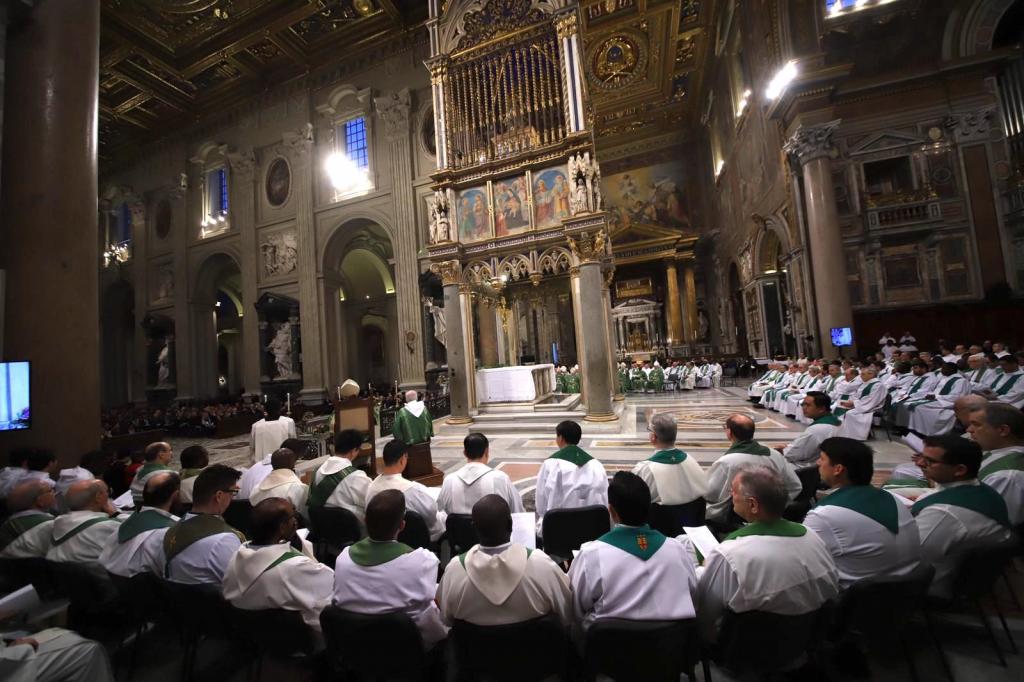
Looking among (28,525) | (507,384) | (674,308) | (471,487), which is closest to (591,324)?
(507,384)

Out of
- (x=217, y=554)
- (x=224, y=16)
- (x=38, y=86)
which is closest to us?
(x=217, y=554)

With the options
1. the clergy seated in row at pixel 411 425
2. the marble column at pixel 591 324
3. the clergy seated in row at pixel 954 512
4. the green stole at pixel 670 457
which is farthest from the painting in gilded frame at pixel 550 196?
the clergy seated in row at pixel 954 512

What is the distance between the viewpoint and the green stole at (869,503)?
189 cm

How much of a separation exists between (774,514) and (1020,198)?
16197 millimetres

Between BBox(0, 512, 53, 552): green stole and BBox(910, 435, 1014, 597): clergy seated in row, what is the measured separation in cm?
470

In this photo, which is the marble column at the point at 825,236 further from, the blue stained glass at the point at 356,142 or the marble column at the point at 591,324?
the blue stained glass at the point at 356,142

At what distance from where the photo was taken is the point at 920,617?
2.39m

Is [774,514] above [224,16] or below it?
below

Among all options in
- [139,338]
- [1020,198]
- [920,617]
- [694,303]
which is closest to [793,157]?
[1020,198]

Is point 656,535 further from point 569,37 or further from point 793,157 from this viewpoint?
point 793,157

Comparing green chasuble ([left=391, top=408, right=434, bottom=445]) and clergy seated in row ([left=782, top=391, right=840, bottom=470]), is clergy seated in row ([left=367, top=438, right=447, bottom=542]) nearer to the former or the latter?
green chasuble ([left=391, top=408, right=434, bottom=445])

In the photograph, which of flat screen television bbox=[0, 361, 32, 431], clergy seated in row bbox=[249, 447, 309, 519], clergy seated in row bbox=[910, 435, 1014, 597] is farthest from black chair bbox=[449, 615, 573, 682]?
flat screen television bbox=[0, 361, 32, 431]

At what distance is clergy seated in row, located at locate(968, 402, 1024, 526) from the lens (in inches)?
92.2

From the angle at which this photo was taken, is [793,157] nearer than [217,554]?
No
